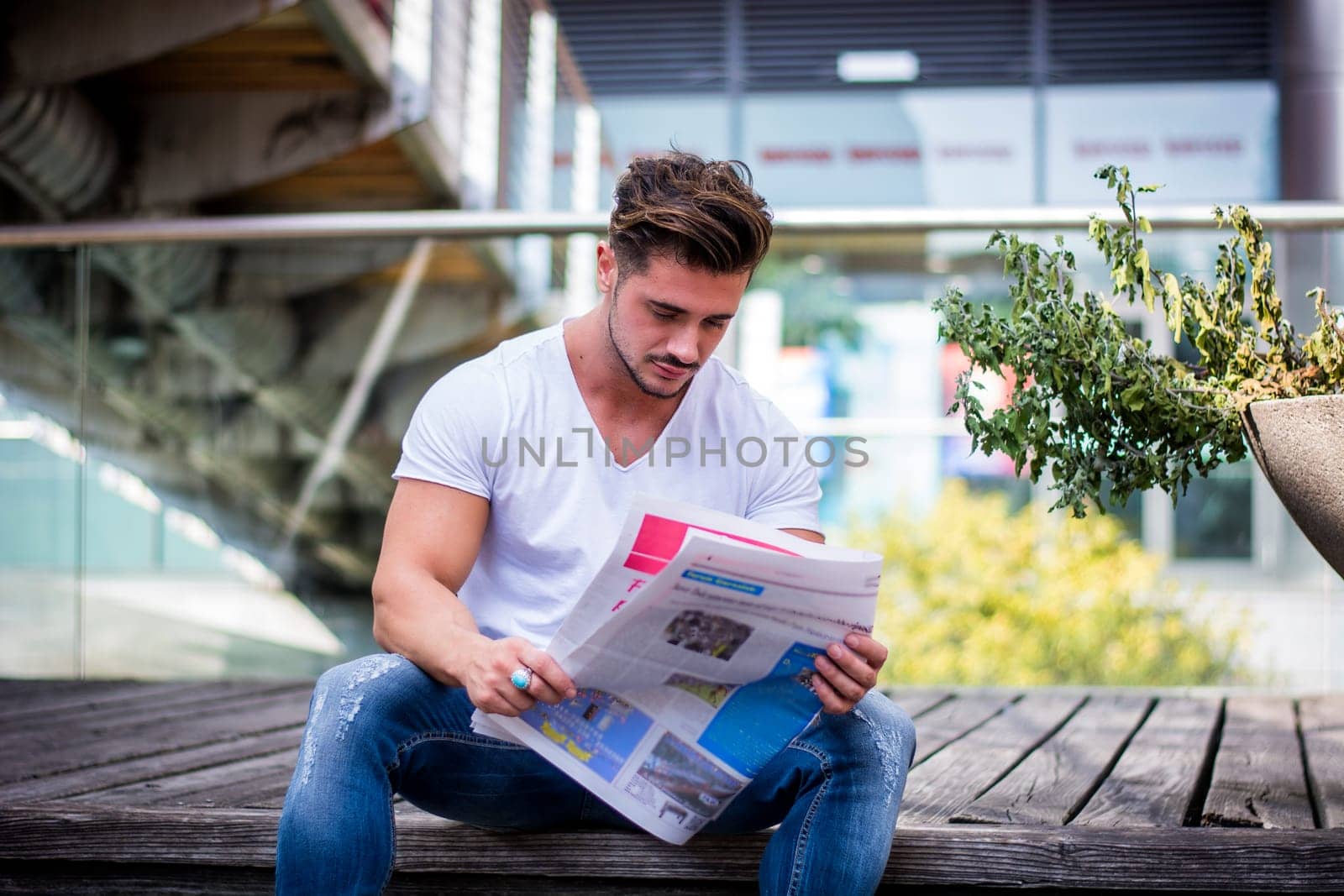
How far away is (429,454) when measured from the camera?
4.71 ft

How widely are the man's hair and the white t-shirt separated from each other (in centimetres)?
16

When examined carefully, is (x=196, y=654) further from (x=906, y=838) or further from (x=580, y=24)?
(x=580, y=24)

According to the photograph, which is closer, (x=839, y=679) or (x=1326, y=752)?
(x=839, y=679)

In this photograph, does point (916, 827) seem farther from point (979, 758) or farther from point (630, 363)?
point (630, 363)

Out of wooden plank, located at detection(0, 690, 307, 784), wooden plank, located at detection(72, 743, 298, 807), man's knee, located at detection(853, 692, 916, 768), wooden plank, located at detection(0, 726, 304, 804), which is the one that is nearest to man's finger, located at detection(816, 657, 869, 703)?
man's knee, located at detection(853, 692, 916, 768)

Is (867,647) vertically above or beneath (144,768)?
above

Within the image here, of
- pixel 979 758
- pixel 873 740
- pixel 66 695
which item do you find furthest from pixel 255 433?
pixel 873 740

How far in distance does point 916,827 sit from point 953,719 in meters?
0.84

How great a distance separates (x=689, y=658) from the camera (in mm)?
1263

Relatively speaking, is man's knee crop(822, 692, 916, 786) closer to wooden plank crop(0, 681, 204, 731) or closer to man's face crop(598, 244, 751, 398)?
man's face crop(598, 244, 751, 398)

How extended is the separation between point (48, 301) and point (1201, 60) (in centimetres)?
632

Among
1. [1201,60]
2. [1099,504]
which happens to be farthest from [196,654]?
[1201,60]

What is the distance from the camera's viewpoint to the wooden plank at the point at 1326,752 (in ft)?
5.28

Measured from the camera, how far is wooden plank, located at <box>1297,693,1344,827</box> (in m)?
1.61
